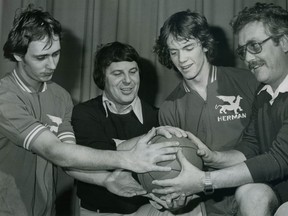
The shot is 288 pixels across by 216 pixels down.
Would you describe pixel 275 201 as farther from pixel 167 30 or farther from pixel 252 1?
pixel 252 1

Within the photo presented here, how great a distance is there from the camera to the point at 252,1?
3.14 meters

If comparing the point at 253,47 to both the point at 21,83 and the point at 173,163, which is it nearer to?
the point at 173,163

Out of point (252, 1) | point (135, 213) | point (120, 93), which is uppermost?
point (252, 1)

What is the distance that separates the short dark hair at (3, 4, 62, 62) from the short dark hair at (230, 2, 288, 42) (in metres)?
0.97

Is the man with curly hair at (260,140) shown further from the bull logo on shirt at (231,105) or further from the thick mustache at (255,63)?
the bull logo on shirt at (231,105)

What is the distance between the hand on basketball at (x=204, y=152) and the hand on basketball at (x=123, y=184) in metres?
0.35

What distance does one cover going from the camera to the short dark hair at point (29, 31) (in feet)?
6.95

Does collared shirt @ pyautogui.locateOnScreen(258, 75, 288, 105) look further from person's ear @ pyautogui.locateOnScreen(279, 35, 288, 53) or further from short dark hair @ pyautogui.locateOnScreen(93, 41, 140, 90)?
short dark hair @ pyautogui.locateOnScreen(93, 41, 140, 90)

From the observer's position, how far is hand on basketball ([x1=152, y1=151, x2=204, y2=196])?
1.83 metres

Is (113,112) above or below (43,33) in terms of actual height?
below

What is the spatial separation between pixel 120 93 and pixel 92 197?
0.60 metres

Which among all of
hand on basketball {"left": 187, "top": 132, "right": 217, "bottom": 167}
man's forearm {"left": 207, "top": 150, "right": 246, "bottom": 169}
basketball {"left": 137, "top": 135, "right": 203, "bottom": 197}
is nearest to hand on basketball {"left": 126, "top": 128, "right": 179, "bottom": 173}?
basketball {"left": 137, "top": 135, "right": 203, "bottom": 197}

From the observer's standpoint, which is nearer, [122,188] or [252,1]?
[122,188]

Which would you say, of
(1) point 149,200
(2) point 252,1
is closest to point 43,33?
(1) point 149,200
